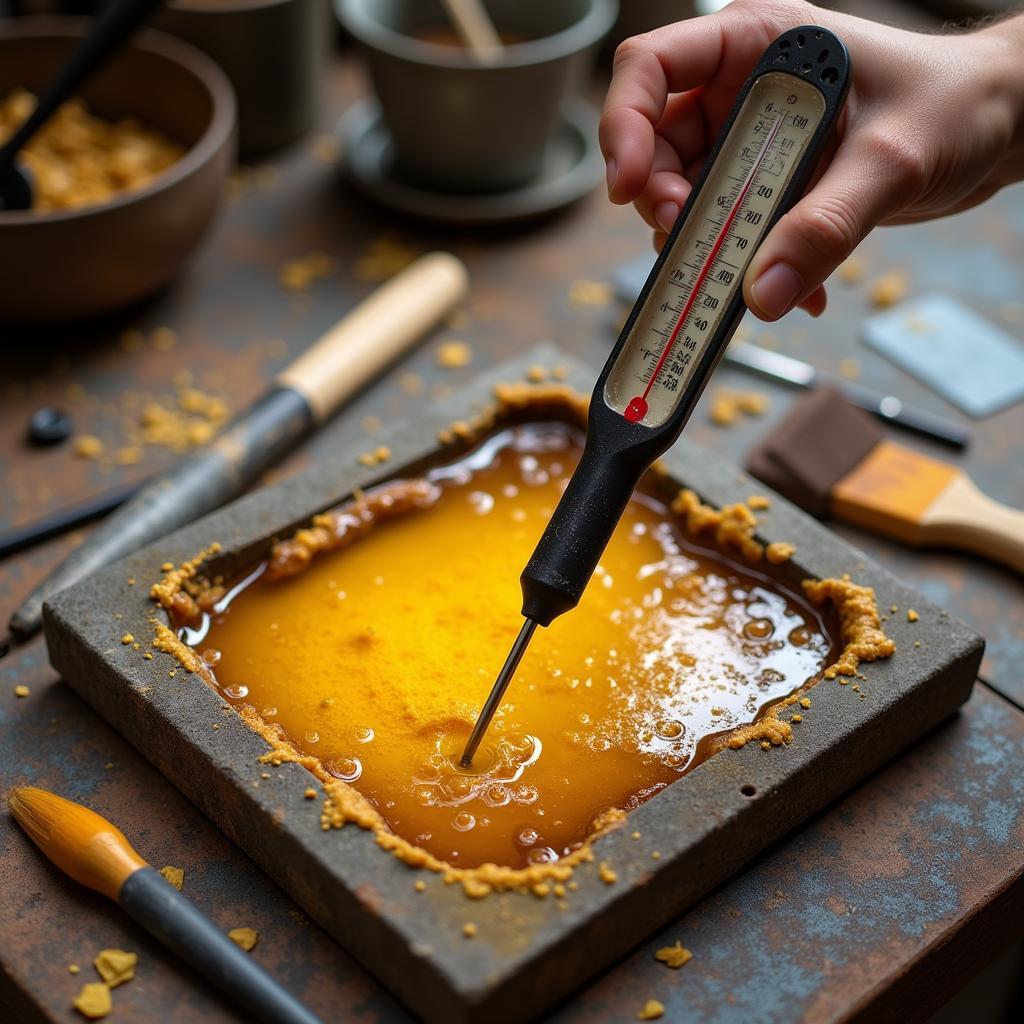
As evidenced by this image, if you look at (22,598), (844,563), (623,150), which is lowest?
(22,598)

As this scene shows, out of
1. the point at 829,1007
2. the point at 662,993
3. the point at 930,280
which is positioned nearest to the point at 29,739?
the point at 662,993

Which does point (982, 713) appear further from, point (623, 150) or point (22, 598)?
point (22, 598)

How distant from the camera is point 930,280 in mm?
1625

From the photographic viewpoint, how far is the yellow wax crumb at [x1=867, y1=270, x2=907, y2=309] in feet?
5.16

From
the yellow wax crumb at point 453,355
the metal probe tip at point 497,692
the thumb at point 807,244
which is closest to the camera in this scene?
the thumb at point 807,244

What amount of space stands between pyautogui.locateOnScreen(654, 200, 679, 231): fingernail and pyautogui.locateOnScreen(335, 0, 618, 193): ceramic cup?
0.57 m

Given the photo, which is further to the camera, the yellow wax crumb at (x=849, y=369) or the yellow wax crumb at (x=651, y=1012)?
the yellow wax crumb at (x=849, y=369)

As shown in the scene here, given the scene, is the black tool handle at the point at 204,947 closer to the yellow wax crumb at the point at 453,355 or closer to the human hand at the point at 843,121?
the human hand at the point at 843,121

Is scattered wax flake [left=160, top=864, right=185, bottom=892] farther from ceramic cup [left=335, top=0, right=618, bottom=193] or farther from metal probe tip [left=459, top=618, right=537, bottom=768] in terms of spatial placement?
ceramic cup [left=335, top=0, right=618, bottom=193]

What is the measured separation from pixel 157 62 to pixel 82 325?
344mm

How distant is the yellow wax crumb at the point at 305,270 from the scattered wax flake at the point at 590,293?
305mm

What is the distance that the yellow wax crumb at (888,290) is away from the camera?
5.16 feet

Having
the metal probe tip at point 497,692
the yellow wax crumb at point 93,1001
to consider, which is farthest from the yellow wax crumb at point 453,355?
the yellow wax crumb at point 93,1001

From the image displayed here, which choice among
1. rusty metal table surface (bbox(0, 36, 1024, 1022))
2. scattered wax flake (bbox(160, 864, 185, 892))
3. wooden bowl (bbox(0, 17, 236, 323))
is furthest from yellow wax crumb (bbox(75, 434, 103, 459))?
scattered wax flake (bbox(160, 864, 185, 892))
